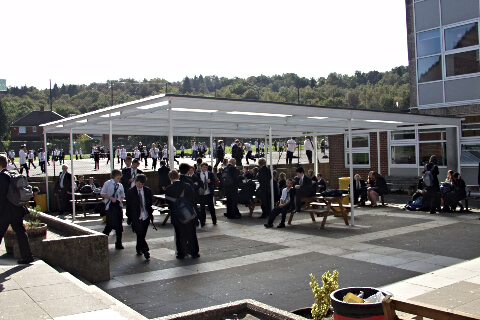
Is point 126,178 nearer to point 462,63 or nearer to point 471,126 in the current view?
point 471,126

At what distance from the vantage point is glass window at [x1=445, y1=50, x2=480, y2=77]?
17547 mm

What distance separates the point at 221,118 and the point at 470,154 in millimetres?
10241

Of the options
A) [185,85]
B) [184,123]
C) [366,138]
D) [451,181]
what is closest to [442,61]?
[366,138]

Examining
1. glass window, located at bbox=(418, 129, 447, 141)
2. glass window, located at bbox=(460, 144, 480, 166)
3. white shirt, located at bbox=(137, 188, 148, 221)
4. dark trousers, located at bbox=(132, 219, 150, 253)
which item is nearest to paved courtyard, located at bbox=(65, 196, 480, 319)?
dark trousers, located at bbox=(132, 219, 150, 253)

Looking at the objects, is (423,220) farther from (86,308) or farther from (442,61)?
(86,308)

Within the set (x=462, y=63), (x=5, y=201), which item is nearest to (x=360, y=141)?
(x=462, y=63)

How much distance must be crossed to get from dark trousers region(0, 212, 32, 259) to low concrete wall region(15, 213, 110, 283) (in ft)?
1.10

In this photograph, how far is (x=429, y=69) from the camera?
19.2 meters

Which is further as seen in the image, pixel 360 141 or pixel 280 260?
pixel 360 141

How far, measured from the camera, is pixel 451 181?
14414 millimetres

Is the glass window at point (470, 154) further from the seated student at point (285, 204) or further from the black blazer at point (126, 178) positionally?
the black blazer at point (126, 178)

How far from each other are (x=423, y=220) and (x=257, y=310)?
9.54 m

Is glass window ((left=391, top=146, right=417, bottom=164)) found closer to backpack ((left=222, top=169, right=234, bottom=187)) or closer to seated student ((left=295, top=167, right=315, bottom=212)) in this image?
seated student ((left=295, top=167, right=315, bottom=212))

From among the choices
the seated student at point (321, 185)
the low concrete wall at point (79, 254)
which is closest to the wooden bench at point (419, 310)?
the low concrete wall at point (79, 254)
